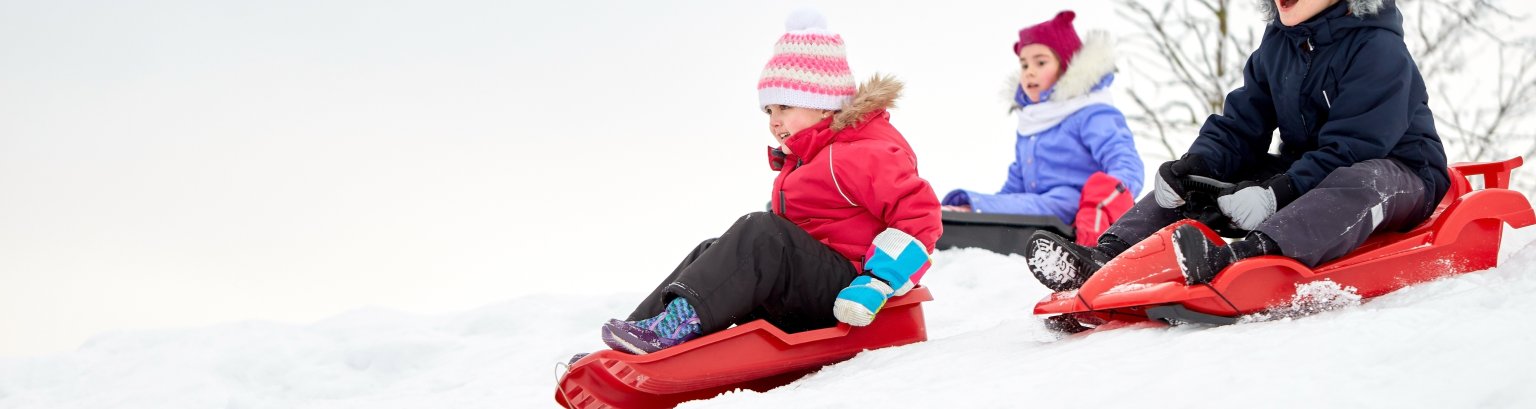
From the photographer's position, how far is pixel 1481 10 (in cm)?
631

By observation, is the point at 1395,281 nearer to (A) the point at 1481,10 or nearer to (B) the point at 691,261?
(B) the point at 691,261

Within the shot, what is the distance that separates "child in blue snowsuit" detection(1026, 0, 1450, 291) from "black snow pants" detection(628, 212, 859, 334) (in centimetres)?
48

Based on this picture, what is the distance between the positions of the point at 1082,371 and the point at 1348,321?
476 millimetres

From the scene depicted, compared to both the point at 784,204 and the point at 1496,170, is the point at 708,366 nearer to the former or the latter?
the point at 784,204

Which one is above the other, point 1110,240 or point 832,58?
point 832,58

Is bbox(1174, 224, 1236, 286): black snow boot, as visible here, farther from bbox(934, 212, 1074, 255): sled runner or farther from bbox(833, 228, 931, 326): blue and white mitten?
bbox(934, 212, 1074, 255): sled runner

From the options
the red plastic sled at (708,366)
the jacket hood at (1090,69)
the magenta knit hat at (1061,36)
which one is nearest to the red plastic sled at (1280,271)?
the red plastic sled at (708,366)

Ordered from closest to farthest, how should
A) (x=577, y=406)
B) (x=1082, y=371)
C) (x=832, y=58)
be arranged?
(x=1082, y=371)
(x=577, y=406)
(x=832, y=58)

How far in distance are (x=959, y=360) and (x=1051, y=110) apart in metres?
3.10

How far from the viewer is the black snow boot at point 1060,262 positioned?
9.04ft

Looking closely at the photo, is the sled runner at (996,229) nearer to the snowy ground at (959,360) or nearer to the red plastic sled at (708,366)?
the snowy ground at (959,360)

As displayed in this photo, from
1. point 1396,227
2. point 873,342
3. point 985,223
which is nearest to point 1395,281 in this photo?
point 1396,227

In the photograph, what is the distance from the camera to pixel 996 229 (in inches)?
200

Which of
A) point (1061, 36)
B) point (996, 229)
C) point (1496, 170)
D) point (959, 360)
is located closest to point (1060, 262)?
point (959, 360)
